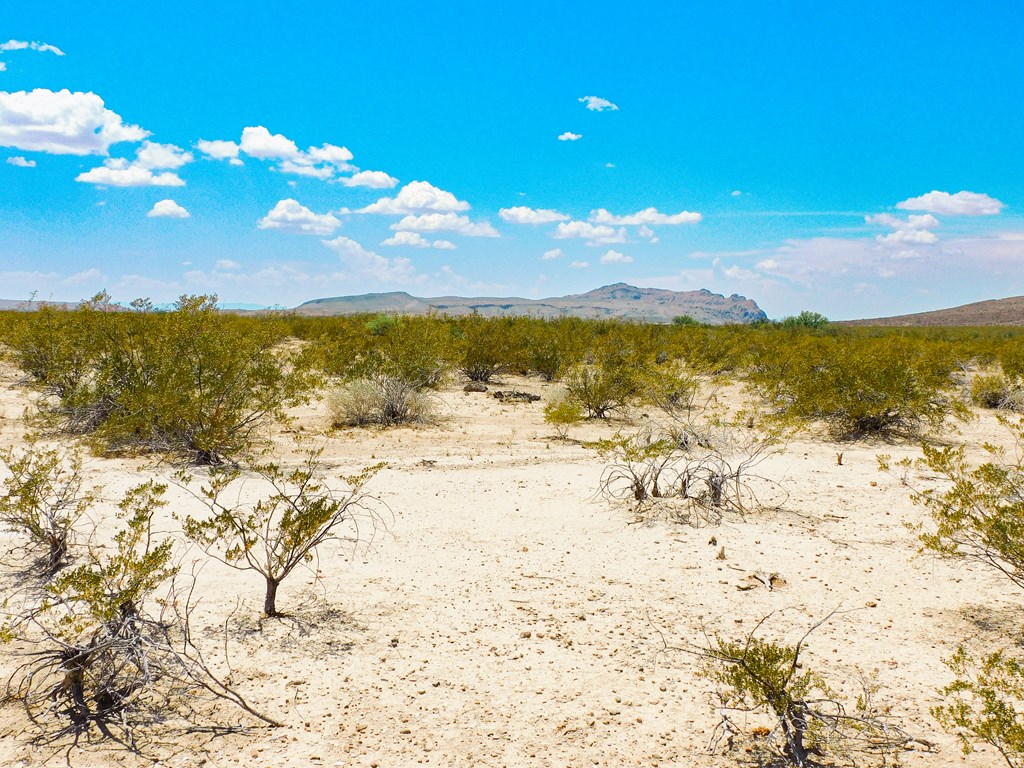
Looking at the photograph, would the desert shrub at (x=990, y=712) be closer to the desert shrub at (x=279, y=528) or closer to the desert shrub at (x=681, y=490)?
the desert shrub at (x=681, y=490)

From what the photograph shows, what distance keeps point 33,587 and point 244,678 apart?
7.75ft

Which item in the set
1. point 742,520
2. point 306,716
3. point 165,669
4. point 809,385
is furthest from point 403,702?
point 809,385

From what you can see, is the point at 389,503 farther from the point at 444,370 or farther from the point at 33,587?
the point at 444,370

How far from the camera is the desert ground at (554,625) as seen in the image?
11.8 feet

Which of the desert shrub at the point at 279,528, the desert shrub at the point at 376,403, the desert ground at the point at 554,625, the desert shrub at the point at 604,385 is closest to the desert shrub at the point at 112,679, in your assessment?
the desert ground at the point at 554,625

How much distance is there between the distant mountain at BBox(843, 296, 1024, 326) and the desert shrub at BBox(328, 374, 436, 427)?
76.7m

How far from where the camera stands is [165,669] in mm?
3861

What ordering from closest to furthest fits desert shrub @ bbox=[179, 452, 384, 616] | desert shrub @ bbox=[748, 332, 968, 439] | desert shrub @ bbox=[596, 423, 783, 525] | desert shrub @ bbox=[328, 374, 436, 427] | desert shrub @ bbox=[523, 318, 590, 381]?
desert shrub @ bbox=[179, 452, 384, 616] < desert shrub @ bbox=[596, 423, 783, 525] < desert shrub @ bbox=[748, 332, 968, 439] < desert shrub @ bbox=[328, 374, 436, 427] < desert shrub @ bbox=[523, 318, 590, 381]

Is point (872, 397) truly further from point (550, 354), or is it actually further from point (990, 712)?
point (990, 712)

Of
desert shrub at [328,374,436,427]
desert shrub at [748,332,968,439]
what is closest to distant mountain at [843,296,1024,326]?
desert shrub at [748,332,968,439]

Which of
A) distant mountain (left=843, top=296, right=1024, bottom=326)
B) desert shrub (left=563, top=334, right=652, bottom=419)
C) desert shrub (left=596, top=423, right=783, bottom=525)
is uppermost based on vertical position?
distant mountain (left=843, top=296, right=1024, bottom=326)

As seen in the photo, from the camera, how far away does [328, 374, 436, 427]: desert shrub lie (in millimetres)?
13312

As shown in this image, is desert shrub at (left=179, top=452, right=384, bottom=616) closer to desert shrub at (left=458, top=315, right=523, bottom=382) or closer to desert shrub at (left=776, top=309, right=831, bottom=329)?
desert shrub at (left=458, top=315, right=523, bottom=382)

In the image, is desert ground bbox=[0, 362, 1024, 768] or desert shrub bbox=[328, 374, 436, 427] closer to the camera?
desert ground bbox=[0, 362, 1024, 768]
